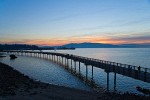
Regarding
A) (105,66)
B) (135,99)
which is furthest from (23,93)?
(105,66)

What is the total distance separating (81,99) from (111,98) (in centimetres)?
228

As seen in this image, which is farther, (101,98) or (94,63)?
(94,63)

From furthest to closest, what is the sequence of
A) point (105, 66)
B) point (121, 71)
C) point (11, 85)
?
point (105, 66)
point (121, 71)
point (11, 85)

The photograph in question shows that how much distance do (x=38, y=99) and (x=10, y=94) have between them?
2.60m

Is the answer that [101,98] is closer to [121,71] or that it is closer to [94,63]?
[121,71]

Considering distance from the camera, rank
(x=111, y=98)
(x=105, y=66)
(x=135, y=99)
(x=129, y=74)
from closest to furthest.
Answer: (x=135, y=99), (x=111, y=98), (x=129, y=74), (x=105, y=66)

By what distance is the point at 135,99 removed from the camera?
52.6ft

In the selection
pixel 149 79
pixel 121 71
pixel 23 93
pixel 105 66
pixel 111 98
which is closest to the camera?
pixel 111 98

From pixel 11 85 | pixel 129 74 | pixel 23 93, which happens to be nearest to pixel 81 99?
pixel 23 93

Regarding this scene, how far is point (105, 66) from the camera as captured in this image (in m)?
38.0

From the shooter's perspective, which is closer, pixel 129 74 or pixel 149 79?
pixel 149 79

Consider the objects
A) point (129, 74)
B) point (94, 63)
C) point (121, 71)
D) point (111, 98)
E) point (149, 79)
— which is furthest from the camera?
→ point (94, 63)

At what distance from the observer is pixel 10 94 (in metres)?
18.0

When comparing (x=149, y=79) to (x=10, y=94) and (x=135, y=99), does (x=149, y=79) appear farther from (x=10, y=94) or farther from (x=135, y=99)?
(x=10, y=94)
